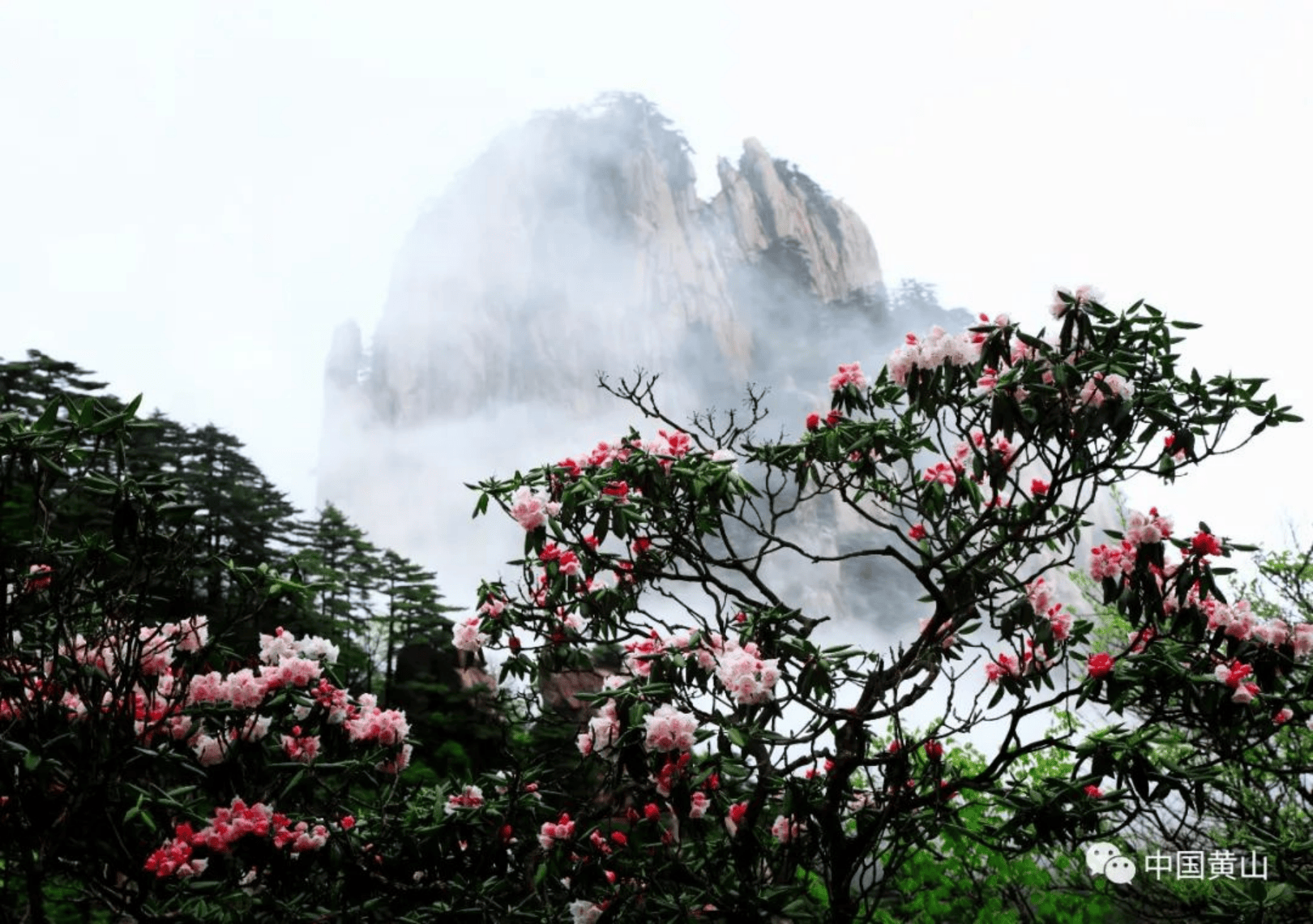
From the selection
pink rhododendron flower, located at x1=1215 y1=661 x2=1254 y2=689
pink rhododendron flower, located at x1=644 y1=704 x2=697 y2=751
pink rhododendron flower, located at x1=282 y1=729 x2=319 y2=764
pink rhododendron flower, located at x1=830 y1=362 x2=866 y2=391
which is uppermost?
pink rhododendron flower, located at x1=830 y1=362 x2=866 y2=391

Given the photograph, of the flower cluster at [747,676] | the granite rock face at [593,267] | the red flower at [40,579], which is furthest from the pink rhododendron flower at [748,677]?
the granite rock face at [593,267]

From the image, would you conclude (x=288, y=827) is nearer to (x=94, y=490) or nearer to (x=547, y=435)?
(x=94, y=490)

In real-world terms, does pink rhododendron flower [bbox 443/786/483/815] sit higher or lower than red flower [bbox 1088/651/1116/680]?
lower

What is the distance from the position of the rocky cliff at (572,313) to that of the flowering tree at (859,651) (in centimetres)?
2719

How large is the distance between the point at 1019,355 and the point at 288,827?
7.53 ft

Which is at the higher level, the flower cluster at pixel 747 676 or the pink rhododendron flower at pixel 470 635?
the pink rhododendron flower at pixel 470 635

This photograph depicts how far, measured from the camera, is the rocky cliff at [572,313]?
108 ft

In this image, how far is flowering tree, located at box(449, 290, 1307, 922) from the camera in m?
2.19

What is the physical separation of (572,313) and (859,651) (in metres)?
33.2

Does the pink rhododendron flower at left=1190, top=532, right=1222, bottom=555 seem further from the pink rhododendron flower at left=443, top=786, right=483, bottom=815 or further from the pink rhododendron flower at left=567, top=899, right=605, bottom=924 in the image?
the pink rhododendron flower at left=443, top=786, right=483, bottom=815

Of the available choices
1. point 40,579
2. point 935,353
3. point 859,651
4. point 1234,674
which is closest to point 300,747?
point 40,579

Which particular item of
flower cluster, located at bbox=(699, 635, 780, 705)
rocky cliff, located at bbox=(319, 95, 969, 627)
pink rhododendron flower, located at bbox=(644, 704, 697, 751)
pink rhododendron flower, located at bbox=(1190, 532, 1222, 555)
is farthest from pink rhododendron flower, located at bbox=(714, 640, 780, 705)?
rocky cliff, located at bbox=(319, 95, 969, 627)

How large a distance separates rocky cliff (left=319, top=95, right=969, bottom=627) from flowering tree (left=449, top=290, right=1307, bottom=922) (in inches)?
1070

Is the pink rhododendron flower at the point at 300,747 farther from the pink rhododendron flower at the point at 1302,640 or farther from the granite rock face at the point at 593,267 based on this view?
the granite rock face at the point at 593,267
